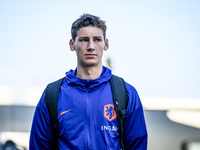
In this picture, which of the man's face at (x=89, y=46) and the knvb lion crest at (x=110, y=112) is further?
the man's face at (x=89, y=46)

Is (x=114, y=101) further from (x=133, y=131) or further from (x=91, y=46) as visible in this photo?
(x=91, y=46)

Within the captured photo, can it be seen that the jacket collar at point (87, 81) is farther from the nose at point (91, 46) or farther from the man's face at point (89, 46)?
the nose at point (91, 46)

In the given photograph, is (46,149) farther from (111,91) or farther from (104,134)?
(111,91)

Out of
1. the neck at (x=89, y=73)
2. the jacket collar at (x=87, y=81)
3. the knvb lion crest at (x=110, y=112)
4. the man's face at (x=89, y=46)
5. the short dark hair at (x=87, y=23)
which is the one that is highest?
the short dark hair at (x=87, y=23)

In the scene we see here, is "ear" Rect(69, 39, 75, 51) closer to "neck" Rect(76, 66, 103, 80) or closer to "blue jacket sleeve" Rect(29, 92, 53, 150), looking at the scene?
"neck" Rect(76, 66, 103, 80)

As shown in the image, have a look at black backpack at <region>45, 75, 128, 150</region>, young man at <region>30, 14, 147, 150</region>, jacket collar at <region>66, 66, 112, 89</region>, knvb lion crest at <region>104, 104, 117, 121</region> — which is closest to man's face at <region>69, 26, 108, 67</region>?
young man at <region>30, 14, 147, 150</region>

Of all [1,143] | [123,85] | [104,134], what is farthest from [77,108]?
[1,143]

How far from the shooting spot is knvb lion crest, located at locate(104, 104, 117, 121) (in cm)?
199

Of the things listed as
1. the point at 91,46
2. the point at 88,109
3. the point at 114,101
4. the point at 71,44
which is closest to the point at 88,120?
the point at 88,109

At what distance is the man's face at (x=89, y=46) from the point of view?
2107 mm

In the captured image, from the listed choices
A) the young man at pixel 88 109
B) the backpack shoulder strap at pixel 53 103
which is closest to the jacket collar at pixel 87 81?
the young man at pixel 88 109

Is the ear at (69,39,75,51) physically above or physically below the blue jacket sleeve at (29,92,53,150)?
above

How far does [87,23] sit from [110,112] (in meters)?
0.70

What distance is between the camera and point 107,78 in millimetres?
2145
